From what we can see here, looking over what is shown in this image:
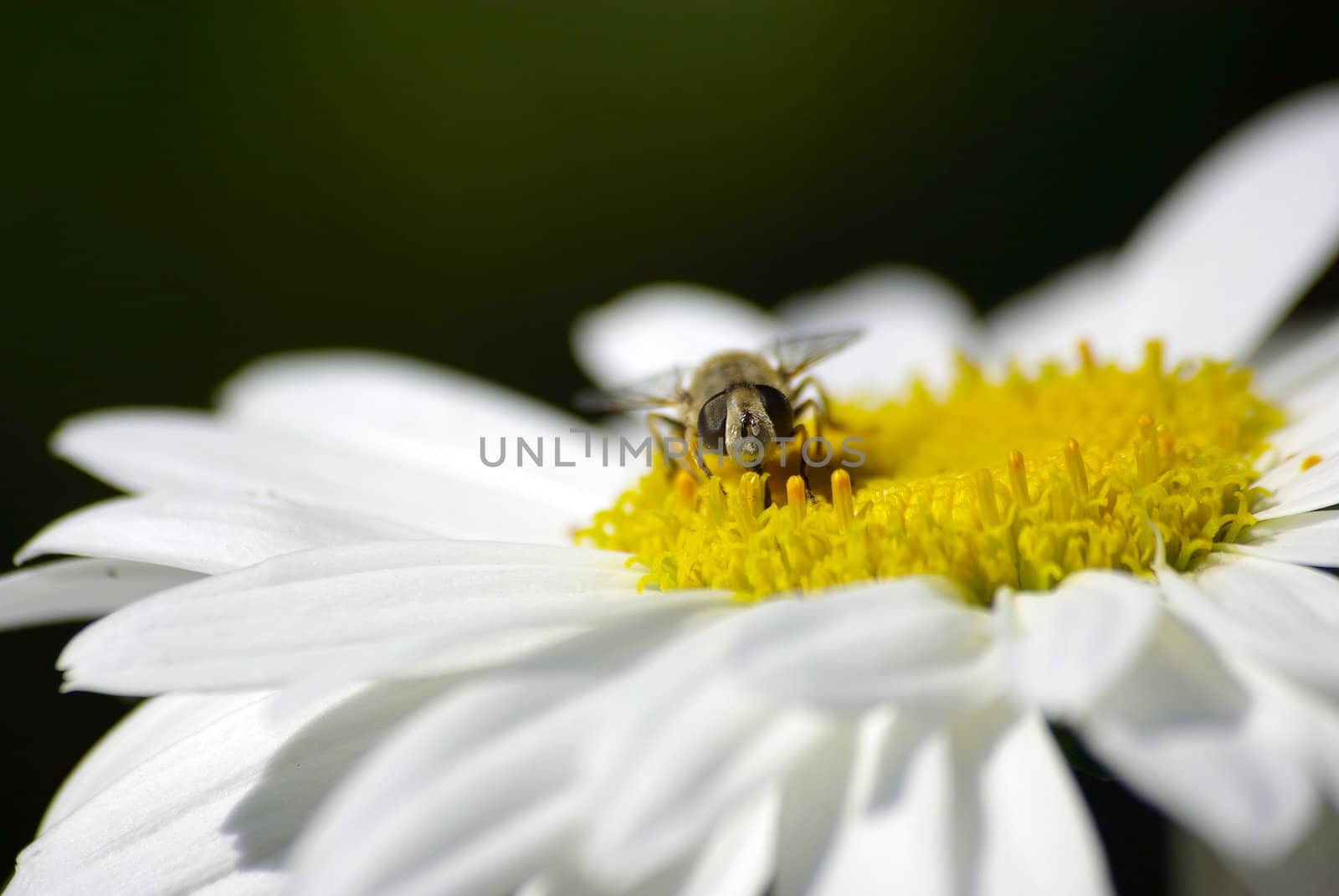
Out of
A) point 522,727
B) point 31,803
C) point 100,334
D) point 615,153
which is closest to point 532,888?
point 522,727

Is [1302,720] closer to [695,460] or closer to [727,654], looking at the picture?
[727,654]

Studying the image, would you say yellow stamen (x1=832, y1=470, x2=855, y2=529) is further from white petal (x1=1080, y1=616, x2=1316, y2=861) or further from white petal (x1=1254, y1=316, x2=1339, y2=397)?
white petal (x1=1254, y1=316, x2=1339, y2=397)

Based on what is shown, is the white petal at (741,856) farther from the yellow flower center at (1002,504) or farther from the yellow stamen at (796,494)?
the yellow stamen at (796,494)

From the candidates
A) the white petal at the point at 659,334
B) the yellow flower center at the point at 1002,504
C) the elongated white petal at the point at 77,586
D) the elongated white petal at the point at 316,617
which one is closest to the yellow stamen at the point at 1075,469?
the yellow flower center at the point at 1002,504

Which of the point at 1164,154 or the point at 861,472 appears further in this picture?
the point at 1164,154

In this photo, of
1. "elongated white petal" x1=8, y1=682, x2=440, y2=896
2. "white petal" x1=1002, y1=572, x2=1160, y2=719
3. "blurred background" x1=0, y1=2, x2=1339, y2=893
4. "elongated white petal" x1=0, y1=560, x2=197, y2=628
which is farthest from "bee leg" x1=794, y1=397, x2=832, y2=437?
"blurred background" x1=0, y1=2, x2=1339, y2=893

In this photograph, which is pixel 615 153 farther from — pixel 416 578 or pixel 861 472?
pixel 416 578
